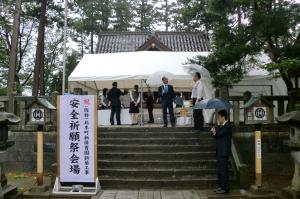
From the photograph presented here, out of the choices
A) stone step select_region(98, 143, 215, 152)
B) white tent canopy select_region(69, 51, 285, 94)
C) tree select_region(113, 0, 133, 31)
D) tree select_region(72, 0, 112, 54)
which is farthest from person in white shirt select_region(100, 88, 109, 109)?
tree select_region(113, 0, 133, 31)

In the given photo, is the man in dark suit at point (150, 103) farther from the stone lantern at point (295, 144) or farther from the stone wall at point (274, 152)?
the stone lantern at point (295, 144)

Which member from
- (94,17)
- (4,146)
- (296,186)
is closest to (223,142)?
(296,186)

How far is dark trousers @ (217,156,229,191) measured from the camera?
819cm

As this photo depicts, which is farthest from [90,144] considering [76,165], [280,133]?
[280,133]

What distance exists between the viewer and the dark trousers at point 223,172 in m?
8.19

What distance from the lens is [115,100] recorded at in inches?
543

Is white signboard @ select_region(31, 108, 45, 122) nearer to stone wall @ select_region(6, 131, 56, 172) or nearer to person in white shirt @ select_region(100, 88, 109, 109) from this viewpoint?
stone wall @ select_region(6, 131, 56, 172)

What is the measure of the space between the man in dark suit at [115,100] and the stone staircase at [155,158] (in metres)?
2.46

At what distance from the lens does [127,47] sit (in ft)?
90.5

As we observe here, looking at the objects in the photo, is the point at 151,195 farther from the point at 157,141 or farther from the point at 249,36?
the point at 249,36

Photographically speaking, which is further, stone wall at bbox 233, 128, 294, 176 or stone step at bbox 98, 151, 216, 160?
stone wall at bbox 233, 128, 294, 176

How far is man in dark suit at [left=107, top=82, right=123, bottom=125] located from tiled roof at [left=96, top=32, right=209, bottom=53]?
12983 mm

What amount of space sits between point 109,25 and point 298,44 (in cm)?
2881

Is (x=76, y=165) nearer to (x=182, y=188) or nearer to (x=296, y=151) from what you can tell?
(x=182, y=188)
